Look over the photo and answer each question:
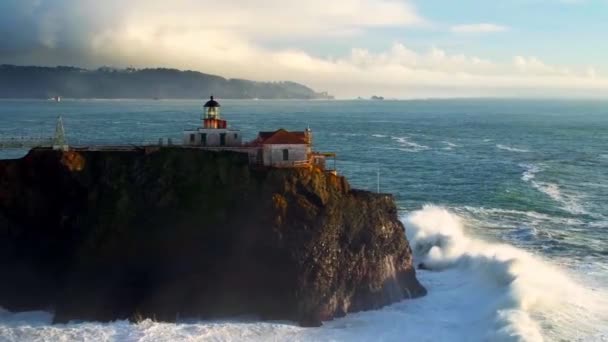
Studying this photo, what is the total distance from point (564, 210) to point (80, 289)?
47.9 m

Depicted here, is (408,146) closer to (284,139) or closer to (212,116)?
(212,116)

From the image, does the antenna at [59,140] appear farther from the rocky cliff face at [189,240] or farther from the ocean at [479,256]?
the ocean at [479,256]

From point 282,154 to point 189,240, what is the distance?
850 centimetres

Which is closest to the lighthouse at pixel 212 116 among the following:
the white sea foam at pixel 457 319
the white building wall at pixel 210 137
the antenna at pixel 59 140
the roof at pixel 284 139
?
the white building wall at pixel 210 137

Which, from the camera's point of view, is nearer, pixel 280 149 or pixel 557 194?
pixel 280 149

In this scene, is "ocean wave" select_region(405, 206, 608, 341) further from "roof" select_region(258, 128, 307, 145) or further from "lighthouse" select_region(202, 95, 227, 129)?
"lighthouse" select_region(202, 95, 227, 129)

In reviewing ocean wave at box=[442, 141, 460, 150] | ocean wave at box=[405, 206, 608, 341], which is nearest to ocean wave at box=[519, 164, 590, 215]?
ocean wave at box=[405, 206, 608, 341]

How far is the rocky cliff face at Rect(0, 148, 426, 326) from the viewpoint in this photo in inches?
1448

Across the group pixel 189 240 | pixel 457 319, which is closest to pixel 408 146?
pixel 457 319

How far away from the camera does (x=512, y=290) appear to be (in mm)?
40406

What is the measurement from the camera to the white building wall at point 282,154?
41469 mm

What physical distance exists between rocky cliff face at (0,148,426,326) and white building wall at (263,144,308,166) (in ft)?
5.99

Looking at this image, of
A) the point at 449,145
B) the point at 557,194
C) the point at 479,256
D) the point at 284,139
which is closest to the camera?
the point at 284,139

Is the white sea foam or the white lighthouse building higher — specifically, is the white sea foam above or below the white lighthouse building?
below
